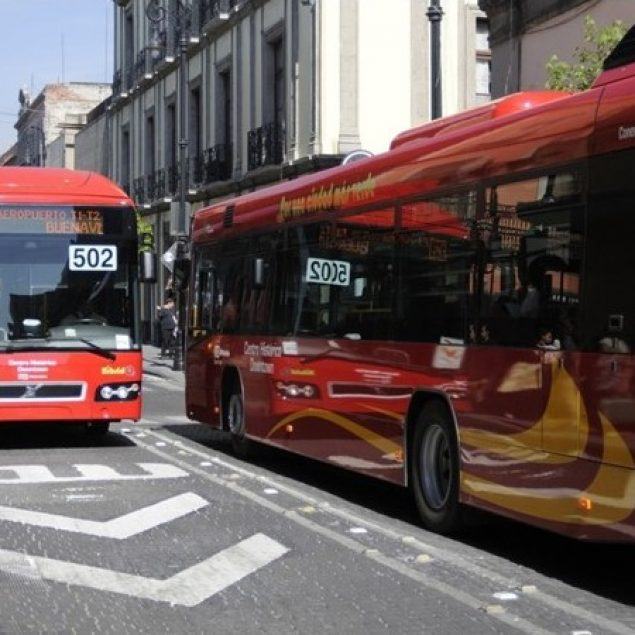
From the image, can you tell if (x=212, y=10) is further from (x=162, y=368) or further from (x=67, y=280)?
(x=67, y=280)

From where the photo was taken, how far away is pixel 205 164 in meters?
37.9

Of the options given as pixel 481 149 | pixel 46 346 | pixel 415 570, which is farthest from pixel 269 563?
pixel 46 346

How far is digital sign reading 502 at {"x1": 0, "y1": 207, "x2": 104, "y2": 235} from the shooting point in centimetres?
1391

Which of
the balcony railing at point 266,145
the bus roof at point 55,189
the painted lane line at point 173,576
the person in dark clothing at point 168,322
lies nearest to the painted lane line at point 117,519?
the painted lane line at point 173,576

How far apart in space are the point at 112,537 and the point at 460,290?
3.09 meters

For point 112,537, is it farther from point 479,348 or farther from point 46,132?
point 46,132

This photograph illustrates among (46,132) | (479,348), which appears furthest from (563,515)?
(46,132)

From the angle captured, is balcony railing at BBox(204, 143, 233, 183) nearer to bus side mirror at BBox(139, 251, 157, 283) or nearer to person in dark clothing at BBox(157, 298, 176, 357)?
person in dark clothing at BBox(157, 298, 176, 357)

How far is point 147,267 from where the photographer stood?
47.4ft

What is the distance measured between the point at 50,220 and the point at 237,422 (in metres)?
3.25

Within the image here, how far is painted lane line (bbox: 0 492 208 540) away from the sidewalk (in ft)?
57.8

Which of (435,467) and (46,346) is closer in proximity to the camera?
(435,467)

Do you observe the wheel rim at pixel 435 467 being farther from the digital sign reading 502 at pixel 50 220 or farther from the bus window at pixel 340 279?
the digital sign reading 502 at pixel 50 220

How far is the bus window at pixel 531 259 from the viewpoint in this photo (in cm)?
712
